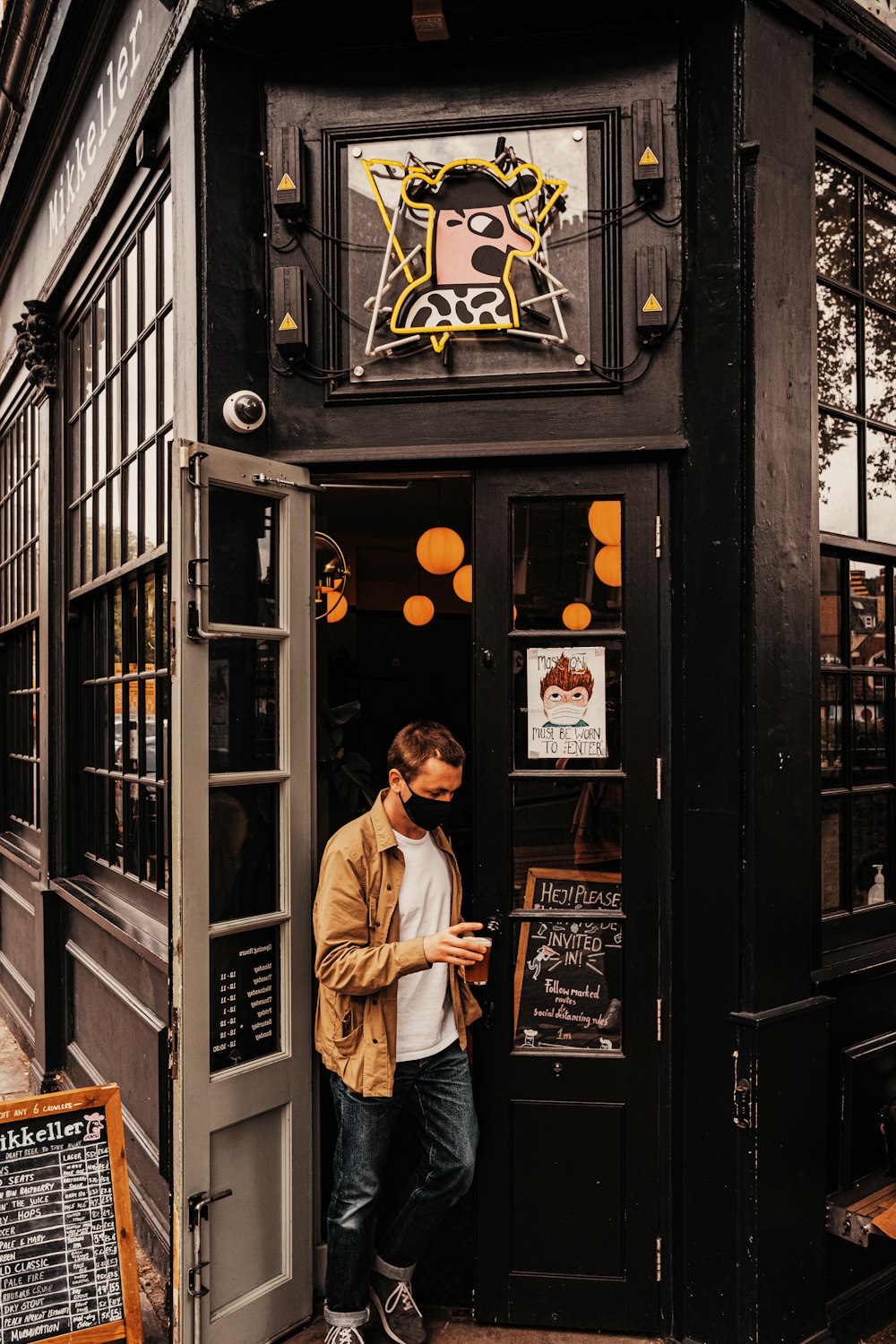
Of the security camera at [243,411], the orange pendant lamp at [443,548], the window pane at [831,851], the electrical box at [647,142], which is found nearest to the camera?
the electrical box at [647,142]

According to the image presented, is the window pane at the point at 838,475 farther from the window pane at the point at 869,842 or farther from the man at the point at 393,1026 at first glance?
the man at the point at 393,1026

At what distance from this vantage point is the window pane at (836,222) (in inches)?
157

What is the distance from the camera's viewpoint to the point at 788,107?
3574 millimetres

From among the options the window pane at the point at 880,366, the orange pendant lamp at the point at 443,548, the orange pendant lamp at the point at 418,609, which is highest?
the window pane at the point at 880,366

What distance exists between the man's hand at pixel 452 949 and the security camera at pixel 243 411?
79.9 inches

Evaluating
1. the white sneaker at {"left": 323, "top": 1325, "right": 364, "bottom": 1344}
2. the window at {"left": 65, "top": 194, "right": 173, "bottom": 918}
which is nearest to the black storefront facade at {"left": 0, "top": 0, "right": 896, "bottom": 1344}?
the white sneaker at {"left": 323, "top": 1325, "right": 364, "bottom": 1344}

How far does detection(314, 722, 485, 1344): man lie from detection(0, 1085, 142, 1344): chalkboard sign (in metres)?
0.75

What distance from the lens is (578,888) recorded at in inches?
144

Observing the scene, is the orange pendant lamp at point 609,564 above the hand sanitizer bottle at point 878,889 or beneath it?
above

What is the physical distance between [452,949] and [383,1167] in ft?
3.17

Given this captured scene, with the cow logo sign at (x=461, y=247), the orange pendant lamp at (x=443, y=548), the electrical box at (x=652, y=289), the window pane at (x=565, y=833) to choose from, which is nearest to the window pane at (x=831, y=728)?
the window pane at (x=565, y=833)

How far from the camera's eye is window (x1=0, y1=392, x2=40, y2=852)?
7.13 metres

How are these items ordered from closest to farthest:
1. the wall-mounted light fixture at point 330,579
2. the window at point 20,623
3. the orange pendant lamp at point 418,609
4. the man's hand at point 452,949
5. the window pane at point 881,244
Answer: the man's hand at point 452,949
the window pane at point 881,244
the wall-mounted light fixture at point 330,579
the window at point 20,623
the orange pendant lamp at point 418,609

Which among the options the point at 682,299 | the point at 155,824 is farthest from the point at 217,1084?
the point at 682,299
